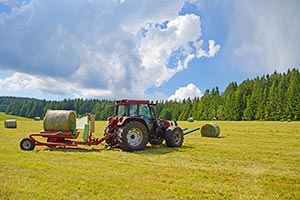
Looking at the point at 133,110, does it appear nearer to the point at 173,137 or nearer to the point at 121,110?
the point at 121,110

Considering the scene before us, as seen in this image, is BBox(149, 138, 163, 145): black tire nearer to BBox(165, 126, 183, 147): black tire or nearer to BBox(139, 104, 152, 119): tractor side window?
BBox(165, 126, 183, 147): black tire

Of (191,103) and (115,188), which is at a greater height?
(191,103)

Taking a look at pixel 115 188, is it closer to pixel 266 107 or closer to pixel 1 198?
pixel 1 198

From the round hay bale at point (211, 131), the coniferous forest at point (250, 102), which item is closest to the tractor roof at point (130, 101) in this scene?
the round hay bale at point (211, 131)

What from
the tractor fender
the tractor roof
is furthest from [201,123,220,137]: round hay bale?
the tractor fender

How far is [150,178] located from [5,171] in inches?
124

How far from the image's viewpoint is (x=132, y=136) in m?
10.8

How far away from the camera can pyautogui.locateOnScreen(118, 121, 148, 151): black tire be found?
10367 millimetres

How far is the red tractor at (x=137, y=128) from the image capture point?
34.6 feet

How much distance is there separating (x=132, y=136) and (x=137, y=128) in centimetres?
36

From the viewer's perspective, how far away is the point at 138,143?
1073 centimetres

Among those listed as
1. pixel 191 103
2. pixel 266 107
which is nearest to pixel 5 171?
pixel 266 107

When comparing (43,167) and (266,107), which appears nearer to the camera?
(43,167)

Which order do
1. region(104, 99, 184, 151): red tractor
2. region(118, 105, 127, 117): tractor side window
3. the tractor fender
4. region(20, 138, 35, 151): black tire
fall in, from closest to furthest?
1. region(20, 138, 35, 151): black tire
2. region(104, 99, 184, 151): red tractor
3. the tractor fender
4. region(118, 105, 127, 117): tractor side window
